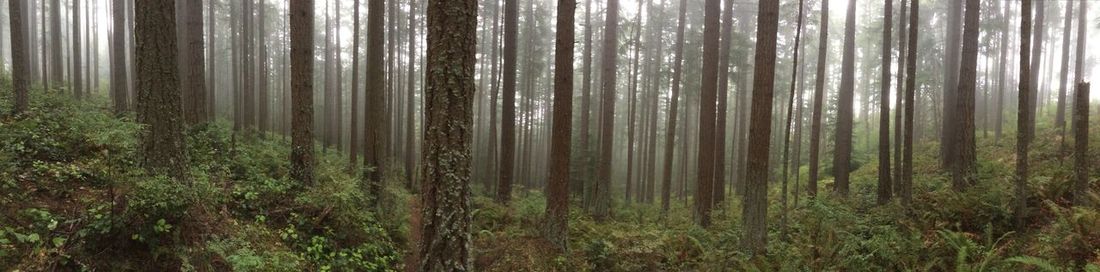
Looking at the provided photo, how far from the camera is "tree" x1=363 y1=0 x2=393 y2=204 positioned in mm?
10297

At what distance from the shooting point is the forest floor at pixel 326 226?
5.25 metres

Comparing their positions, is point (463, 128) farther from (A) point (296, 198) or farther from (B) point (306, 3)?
(B) point (306, 3)

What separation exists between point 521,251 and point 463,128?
4472mm

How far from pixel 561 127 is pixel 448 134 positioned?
4.63 metres

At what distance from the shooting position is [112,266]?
4957 mm

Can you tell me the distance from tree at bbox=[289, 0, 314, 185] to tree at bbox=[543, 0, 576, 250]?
416 centimetres

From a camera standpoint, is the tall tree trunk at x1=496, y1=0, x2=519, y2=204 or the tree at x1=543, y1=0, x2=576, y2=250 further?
the tall tree trunk at x1=496, y1=0, x2=519, y2=204

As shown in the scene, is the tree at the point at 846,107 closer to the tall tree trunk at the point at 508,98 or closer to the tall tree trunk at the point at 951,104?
the tall tree trunk at the point at 951,104

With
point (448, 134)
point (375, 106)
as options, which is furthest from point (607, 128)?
point (448, 134)

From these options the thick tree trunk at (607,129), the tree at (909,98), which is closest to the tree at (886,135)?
the tree at (909,98)

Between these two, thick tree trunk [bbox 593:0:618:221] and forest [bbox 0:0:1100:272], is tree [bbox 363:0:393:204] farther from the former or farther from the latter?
thick tree trunk [bbox 593:0:618:221]

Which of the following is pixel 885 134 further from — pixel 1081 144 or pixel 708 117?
pixel 1081 144

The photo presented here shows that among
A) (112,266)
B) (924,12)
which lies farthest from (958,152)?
(924,12)

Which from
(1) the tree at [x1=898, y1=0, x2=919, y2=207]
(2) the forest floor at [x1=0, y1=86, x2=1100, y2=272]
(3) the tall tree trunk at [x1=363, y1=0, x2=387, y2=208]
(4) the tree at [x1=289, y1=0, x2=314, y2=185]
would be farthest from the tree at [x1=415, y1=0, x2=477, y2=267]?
(1) the tree at [x1=898, y1=0, x2=919, y2=207]
